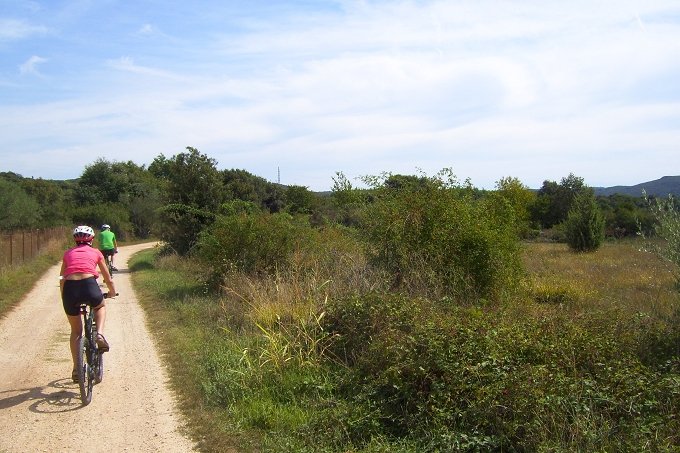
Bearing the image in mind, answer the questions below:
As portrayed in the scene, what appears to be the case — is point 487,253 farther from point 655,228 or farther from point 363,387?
point 363,387

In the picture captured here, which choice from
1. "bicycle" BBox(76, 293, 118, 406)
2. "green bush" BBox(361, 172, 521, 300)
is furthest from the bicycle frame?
"green bush" BBox(361, 172, 521, 300)

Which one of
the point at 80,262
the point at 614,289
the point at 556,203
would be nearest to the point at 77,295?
the point at 80,262

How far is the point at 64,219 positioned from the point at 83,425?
52.8 m

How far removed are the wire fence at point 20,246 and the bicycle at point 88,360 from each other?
15.5m

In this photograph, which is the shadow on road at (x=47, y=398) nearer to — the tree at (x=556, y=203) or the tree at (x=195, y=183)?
the tree at (x=195, y=183)

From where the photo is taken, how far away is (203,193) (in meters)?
26.3

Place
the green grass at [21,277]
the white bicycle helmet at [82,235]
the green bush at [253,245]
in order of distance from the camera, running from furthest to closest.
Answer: the green grass at [21,277] → the green bush at [253,245] → the white bicycle helmet at [82,235]

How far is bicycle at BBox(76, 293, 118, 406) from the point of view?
712 centimetres

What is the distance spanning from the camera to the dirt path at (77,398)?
239 inches

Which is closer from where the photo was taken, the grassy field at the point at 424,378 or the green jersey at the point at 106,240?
the grassy field at the point at 424,378

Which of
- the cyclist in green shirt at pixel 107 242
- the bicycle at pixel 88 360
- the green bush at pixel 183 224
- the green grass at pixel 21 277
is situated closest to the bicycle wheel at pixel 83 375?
the bicycle at pixel 88 360

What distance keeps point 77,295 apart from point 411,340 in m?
4.01

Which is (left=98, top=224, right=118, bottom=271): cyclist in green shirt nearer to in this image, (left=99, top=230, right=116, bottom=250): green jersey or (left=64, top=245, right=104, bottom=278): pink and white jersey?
(left=99, top=230, right=116, bottom=250): green jersey

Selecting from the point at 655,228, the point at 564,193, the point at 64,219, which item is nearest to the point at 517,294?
the point at 655,228
